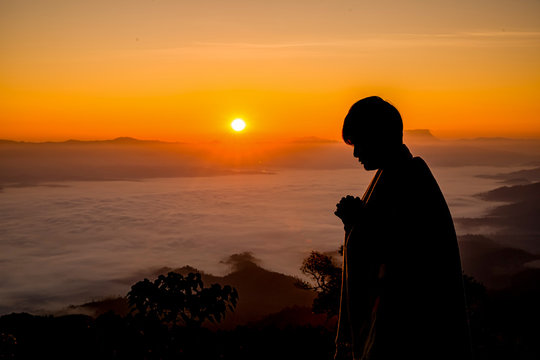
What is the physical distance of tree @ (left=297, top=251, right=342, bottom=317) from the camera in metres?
16.9

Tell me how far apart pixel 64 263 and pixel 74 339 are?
138343 mm

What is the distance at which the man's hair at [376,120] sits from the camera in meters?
2.16

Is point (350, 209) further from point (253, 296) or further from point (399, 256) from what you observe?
point (253, 296)

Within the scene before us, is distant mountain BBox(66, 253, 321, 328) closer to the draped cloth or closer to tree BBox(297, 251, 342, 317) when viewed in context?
tree BBox(297, 251, 342, 317)

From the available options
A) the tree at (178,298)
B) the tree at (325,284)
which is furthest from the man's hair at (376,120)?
the tree at (325,284)

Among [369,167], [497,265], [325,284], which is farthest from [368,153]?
[497,265]

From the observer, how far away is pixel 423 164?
213 centimetres

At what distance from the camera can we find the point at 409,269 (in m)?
2.05

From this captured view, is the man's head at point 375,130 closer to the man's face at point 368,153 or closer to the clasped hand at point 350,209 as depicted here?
the man's face at point 368,153

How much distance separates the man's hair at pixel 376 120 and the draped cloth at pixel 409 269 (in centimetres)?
13

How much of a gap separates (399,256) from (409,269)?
74 mm

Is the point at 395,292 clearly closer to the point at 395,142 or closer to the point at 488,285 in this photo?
the point at 395,142

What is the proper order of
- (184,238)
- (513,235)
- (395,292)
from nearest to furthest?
(395,292)
(513,235)
(184,238)

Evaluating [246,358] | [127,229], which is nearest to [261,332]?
[246,358]
